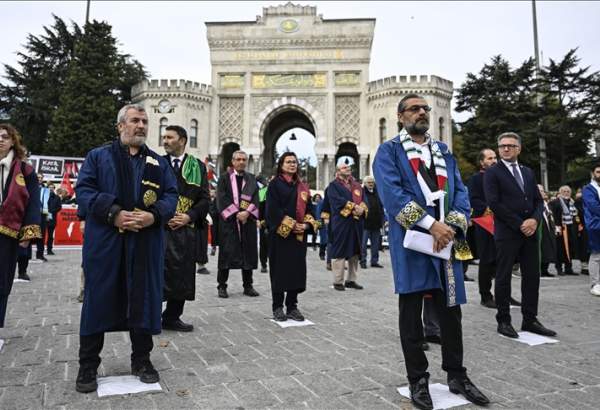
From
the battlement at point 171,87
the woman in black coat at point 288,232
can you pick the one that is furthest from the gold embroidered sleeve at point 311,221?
the battlement at point 171,87

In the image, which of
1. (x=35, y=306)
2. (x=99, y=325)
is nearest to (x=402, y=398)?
(x=99, y=325)

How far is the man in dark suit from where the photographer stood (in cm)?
467

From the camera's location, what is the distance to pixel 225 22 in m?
33.6

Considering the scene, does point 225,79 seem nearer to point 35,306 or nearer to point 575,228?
point 575,228

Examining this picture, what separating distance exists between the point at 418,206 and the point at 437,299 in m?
0.67

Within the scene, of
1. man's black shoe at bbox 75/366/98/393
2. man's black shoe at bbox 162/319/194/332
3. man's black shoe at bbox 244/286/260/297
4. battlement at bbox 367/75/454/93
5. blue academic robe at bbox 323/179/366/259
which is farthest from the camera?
battlement at bbox 367/75/454/93

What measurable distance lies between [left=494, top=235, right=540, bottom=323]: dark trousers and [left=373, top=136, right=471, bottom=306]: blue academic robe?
Answer: 195cm

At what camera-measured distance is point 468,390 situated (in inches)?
115

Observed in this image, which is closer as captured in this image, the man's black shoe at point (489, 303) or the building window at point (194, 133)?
the man's black shoe at point (489, 303)

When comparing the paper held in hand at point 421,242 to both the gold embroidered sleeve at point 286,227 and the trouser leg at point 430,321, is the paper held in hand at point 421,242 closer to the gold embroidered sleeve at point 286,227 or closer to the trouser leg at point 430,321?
the trouser leg at point 430,321

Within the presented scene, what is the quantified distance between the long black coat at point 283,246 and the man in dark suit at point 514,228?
87.0 inches

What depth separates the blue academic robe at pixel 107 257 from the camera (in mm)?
3076

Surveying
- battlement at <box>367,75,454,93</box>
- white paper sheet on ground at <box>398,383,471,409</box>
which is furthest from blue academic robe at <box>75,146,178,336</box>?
battlement at <box>367,75,454,93</box>

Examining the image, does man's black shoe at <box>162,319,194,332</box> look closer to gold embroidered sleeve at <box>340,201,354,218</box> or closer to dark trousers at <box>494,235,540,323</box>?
dark trousers at <box>494,235,540,323</box>
